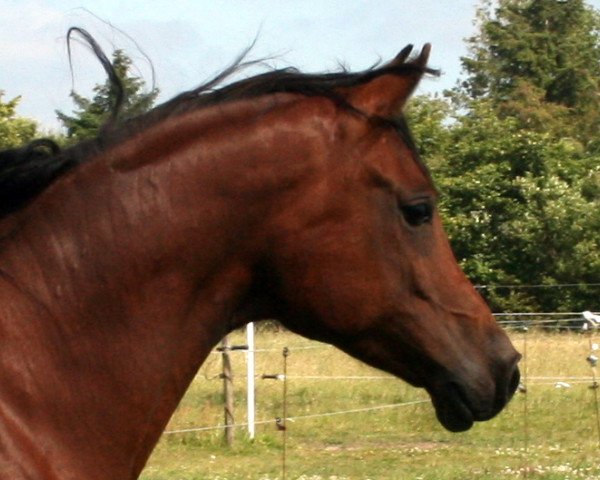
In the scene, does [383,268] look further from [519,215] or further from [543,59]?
[543,59]

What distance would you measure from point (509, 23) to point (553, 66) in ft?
8.39

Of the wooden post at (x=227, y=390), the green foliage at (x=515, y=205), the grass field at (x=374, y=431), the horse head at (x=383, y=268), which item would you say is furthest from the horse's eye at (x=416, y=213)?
the green foliage at (x=515, y=205)

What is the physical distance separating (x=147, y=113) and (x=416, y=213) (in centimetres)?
65

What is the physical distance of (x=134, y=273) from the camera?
258 cm

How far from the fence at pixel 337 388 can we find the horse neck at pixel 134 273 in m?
9.56

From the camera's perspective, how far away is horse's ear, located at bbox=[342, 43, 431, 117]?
9.09ft

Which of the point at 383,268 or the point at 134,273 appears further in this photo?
the point at 383,268

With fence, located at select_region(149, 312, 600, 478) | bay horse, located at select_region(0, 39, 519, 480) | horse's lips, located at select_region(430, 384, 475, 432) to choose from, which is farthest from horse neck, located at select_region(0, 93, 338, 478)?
fence, located at select_region(149, 312, 600, 478)

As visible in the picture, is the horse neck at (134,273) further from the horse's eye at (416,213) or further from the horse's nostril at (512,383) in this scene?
the horse's nostril at (512,383)

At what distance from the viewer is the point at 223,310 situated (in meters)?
2.67

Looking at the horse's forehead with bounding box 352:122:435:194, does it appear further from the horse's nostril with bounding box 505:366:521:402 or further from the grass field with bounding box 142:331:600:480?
the grass field with bounding box 142:331:600:480

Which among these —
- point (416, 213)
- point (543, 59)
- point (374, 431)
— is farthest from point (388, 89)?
point (543, 59)

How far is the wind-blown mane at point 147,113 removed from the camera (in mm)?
2580

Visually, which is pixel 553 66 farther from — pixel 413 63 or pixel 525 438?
pixel 413 63
